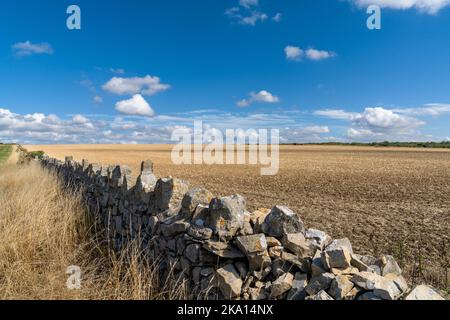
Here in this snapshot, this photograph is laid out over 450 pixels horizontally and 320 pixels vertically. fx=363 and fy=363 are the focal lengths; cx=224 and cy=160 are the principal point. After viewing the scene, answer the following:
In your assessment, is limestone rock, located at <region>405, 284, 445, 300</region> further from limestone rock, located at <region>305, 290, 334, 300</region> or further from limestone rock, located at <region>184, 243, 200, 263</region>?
limestone rock, located at <region>184, 243, 200, 263</region>

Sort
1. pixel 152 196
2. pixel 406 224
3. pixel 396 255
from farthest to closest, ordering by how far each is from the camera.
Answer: pixel 406 224, pixel 396 255, pixel 152 196

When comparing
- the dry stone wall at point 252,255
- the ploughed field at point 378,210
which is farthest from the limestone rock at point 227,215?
the ploughed field at point 378,210

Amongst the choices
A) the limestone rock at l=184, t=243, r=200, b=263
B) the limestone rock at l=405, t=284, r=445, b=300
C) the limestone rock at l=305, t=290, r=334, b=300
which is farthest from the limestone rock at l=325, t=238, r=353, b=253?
the limestone rock at l=184, t=243, r=200, b=263

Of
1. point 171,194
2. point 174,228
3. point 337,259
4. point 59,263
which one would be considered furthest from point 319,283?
point 59,263

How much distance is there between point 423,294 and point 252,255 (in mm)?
1716

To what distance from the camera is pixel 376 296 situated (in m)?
3.24

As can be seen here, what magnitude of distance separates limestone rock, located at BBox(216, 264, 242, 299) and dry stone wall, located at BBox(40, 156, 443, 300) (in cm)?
1

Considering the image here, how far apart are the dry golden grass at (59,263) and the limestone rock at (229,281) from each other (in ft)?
1.74

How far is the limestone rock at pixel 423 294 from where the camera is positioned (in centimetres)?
315

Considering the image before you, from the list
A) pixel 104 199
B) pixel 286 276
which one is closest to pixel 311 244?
pixel 286 276
